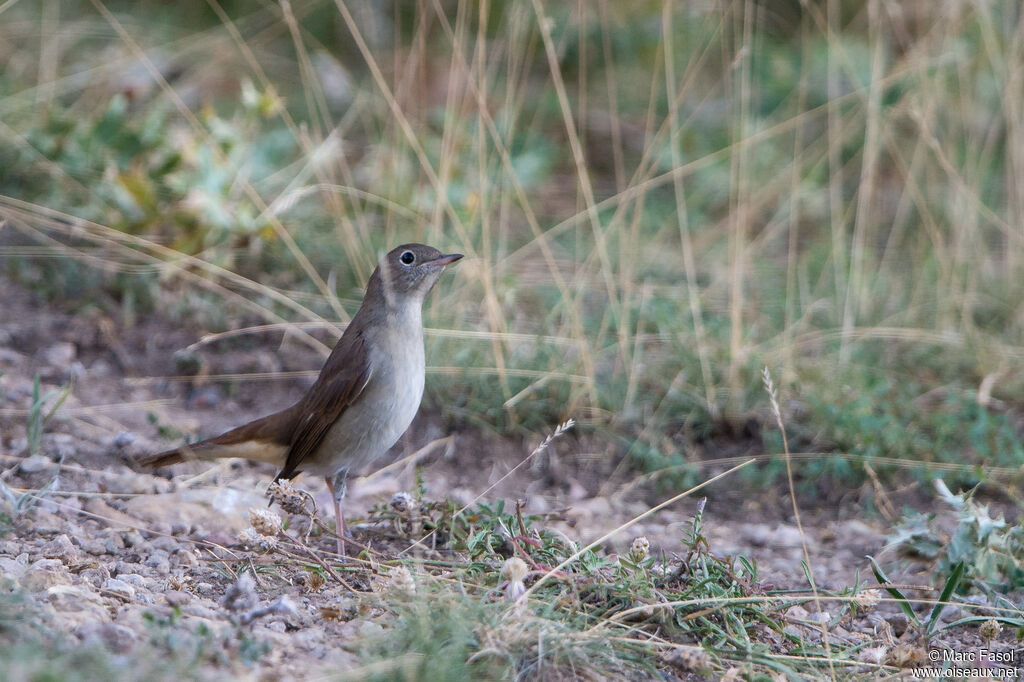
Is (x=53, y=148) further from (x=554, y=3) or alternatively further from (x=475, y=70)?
(x=554, y=3)

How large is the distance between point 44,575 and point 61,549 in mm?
443

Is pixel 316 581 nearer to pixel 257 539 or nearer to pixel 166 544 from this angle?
pixel 257 539

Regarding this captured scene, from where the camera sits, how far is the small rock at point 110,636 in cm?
302

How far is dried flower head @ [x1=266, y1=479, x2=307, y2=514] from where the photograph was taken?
13.0 ft

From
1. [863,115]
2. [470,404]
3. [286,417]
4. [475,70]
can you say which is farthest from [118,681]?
[863,115]

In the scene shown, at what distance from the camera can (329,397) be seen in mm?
4684

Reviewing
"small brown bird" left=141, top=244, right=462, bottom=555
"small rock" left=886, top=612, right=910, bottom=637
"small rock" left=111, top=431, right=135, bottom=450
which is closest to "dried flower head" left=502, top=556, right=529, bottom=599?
"small brown bird" left=141, top=244, right=462, bottom=555

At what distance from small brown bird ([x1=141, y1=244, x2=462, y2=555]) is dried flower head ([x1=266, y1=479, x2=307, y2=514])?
1.30 feet

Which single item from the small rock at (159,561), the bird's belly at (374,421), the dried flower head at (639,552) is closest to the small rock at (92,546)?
the small rock at (159,561)

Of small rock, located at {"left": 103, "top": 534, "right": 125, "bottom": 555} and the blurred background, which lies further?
the blurred background

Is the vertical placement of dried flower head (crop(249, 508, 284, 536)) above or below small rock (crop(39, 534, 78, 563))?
above

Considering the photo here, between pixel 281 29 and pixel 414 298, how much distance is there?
18.4ft

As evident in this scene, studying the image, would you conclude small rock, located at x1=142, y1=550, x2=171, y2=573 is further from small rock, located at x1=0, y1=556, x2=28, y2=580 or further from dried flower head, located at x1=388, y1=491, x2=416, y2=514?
dried flower head, located at x1=388, y1=491, x2=416, y2=514

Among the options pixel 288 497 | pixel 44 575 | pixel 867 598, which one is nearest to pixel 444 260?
pixel 288 497
